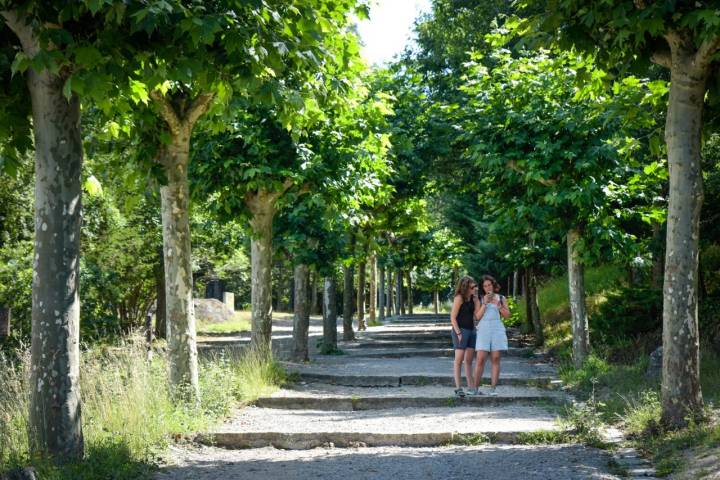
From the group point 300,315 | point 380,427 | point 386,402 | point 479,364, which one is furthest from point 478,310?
point 300,315

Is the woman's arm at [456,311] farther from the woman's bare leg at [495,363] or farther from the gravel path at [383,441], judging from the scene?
the gravel path at [383,441]

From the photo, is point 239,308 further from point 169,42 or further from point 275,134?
point 169,42

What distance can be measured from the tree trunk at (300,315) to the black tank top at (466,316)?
19.9 ft

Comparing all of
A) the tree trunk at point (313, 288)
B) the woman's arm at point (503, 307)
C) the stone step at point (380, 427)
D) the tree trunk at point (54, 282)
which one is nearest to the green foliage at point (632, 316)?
the woman's arm at point (503, 307)

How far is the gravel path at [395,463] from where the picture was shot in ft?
23.6

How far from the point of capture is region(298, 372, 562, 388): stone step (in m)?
13.5

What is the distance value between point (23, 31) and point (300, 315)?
11589mm

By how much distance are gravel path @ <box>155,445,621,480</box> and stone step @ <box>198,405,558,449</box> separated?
0.22 metres

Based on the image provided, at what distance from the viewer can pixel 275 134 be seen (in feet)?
46.4

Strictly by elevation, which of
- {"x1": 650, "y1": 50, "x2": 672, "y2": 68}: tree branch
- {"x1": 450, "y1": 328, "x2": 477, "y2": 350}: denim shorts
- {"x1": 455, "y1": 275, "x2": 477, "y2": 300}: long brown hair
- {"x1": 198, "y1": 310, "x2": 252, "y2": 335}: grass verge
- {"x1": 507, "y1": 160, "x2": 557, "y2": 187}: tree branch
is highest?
{"x1": 650, "y1": 50, "x2": 672, "y2": 68}: tree branch

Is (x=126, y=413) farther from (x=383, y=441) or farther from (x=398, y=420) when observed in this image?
(x=398, y=420)

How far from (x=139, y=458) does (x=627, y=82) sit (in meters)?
7.35

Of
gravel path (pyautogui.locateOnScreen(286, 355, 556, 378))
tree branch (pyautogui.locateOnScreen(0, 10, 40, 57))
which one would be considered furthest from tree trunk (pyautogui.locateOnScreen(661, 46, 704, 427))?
gravel path (pyautogui.locateOnScreen(286, 355, 556, 378))

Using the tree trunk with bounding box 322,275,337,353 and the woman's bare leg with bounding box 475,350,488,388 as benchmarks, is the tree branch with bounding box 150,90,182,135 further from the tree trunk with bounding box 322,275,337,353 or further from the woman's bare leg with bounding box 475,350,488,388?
the tree trunk with bounding box 322,275,337,353
